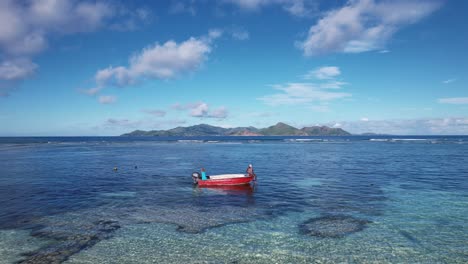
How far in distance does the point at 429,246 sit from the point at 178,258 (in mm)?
15637

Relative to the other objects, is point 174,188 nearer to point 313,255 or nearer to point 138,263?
point 138,263

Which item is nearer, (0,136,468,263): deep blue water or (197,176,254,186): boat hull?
(0,136,468,263): deep blue water

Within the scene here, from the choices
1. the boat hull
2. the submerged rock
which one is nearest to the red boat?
the boat hull

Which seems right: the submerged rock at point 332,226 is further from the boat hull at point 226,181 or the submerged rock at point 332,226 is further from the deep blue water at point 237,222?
the boat hull at point 226,181

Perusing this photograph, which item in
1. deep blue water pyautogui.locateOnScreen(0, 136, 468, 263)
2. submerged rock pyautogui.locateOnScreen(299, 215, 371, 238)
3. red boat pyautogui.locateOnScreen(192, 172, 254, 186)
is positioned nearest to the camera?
deep blue water pyautogui.locateOnScreen(0, 136, 468, 263)

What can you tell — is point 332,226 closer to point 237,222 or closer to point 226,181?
point 237,222

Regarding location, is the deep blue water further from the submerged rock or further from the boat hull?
the boat hull

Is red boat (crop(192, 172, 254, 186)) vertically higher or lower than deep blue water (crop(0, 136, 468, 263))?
higher

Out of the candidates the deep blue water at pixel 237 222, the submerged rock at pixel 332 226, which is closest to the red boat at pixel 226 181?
the deep blue water at pixel 237 222

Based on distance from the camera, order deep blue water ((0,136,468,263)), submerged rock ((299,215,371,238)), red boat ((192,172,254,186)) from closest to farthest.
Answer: deep blue water ((0,136,468,263)) < submerged rock ((299,215,371,238)) < red boat ((192,172,254,186))

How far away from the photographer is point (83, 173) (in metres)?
51.1

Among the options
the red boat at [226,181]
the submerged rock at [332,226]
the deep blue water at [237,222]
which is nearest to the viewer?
the deep blue water at [237,222]

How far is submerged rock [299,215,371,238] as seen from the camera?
20844mm

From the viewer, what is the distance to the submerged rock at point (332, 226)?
68.4 feet
